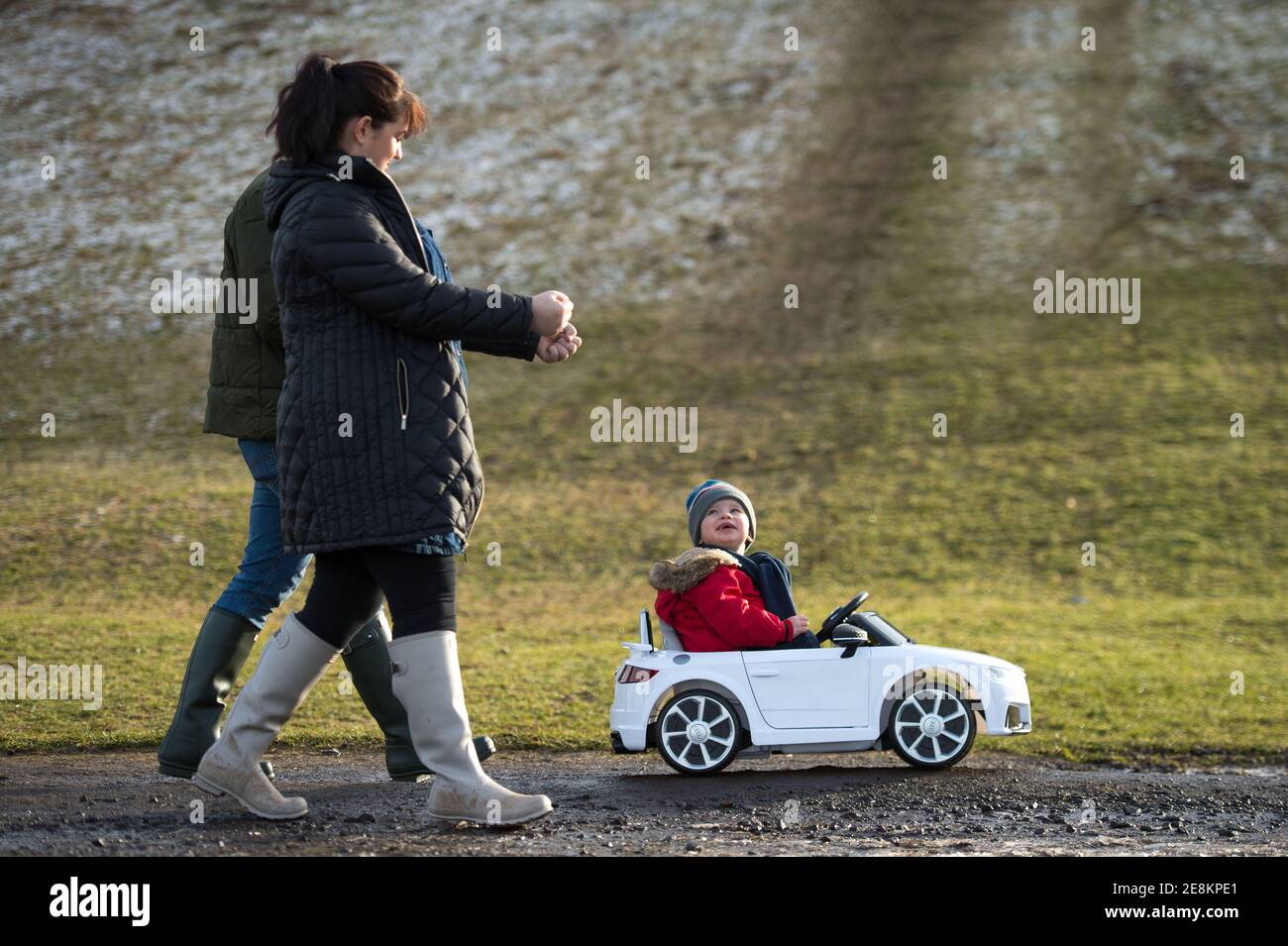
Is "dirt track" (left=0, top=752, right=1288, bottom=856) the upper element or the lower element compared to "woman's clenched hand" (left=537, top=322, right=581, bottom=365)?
lower

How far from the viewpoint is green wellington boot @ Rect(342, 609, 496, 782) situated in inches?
235

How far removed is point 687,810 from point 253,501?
2.08 meters

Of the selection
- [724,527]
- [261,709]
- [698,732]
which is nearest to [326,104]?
[261,709]

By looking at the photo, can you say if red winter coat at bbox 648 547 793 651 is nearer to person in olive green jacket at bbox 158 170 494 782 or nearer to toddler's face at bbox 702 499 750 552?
toddler's face at bbox 702 499 750 552

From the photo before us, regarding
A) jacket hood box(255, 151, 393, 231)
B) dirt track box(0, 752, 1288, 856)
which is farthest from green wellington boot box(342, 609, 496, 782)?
jacket hood box(255, 151, 393, 231)

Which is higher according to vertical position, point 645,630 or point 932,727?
point 645,630

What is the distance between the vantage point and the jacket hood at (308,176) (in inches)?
186

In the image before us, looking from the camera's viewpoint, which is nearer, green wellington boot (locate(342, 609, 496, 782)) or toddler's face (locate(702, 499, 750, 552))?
green wellington boot (locate(342, 609, 496, 782))

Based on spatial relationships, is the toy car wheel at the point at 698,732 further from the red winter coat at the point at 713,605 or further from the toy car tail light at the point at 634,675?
the red winter coat at the point at 713,605

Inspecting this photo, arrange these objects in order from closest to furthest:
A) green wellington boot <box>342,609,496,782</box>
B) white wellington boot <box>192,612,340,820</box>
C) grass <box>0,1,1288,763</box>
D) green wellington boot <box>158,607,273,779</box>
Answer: white wellington boot <box>192,612,340,820</box> < green wellington boot <box>158,607,273,779</box> < green wellington boot <box>342,609,496,782</box> < grass <box>0,1,1288,763</box>

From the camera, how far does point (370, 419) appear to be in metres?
4.59

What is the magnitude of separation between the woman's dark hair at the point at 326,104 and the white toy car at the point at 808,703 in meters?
2.93

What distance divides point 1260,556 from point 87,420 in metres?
15.2

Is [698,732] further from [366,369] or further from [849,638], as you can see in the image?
[366,369]
